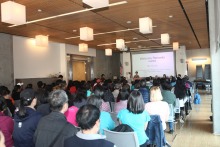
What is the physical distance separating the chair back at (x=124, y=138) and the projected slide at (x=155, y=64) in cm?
1234

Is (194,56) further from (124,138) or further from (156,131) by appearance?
(124,138)

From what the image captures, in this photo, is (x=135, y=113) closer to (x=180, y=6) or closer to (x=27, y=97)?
(x=27, y=97)

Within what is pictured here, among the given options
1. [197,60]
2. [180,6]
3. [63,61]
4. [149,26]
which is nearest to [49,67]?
[63,61]

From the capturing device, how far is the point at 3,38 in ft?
27.2

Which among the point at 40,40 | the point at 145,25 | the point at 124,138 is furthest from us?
the point at 40,40

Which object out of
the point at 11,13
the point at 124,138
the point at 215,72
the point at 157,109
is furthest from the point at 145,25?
the point at 124,138

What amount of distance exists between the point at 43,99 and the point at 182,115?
174 inches

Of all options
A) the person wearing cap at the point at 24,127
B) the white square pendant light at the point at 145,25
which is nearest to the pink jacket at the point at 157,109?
the person wearing cap at the point at 24,127

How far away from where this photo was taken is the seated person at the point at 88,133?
5.13ft

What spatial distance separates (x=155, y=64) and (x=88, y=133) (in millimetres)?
13196

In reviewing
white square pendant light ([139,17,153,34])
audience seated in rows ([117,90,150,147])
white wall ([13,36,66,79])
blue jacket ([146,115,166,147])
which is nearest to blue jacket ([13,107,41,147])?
audience seated in rows ([117,90,150,147])

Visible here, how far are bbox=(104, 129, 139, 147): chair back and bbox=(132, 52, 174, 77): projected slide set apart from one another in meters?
12.3

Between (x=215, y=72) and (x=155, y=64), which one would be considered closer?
(x=215, y=72)

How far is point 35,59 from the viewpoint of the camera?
9.89 meters
